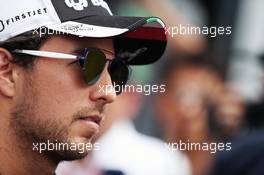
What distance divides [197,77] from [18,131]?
Result: 2.35m

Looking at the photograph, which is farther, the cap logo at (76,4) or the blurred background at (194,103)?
the blurred background at (194,103)

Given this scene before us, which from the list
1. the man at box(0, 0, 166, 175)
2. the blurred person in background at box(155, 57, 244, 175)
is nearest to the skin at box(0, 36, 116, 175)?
the man at box(0, 0, 166, 175)

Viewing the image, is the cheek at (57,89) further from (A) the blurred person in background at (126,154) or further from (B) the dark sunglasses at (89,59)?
(A) the blurred person in background at (126,154)

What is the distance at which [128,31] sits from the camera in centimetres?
330

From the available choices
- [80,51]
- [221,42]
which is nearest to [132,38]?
[80,51]

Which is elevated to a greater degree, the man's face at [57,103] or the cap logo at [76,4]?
the cap logo at [76,4]

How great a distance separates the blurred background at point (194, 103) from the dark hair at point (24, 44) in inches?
40.0

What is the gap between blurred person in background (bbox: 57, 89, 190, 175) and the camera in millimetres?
4414

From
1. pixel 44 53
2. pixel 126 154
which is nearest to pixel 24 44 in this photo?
pixel 44 53

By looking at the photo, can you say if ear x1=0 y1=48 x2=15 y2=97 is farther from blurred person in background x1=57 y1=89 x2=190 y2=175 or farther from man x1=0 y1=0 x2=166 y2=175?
blurred person in background x1=57 y1=89 x2=190 y2=175

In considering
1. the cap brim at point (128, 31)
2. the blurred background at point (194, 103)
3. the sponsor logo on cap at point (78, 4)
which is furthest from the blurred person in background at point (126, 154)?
the sponsor logo on cap at point (78, 4)

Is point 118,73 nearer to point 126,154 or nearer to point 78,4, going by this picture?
point 78,4

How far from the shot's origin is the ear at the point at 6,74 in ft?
10.7

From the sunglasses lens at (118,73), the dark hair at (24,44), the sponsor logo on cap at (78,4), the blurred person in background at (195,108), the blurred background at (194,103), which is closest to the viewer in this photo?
the dark hair at (24,44)
